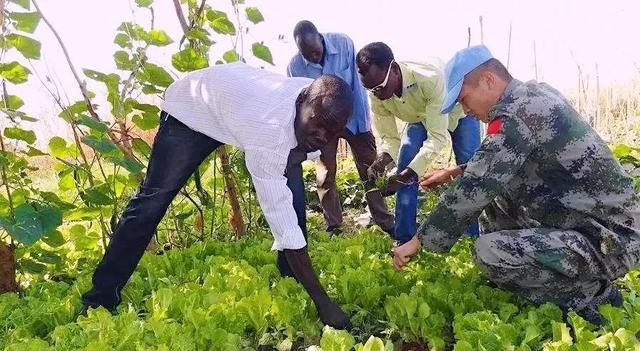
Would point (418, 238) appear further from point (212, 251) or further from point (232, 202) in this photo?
point (232, 202)

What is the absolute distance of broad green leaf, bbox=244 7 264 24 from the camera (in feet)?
13.0

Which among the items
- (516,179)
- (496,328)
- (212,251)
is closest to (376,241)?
(212,251)

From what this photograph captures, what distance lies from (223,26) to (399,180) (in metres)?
1.46

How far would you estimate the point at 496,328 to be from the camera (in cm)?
223

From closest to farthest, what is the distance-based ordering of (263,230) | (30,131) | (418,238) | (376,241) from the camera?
1. (418,238)
2. (30,131)
3. (376,241)
4. (263,230)

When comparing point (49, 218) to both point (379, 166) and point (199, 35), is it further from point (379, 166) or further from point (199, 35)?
point (379, 166)

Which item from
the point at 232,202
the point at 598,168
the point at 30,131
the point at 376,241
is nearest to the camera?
the point at 598,168

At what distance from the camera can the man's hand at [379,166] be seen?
420 centimetres

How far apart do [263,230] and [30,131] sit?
181cm

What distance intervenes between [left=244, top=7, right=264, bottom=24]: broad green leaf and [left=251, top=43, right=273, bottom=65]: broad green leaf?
0.21m

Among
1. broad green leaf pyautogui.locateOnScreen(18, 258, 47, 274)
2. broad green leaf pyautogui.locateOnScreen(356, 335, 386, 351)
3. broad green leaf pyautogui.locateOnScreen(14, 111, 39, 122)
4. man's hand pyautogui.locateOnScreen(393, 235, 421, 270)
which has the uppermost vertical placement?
broad green leaf pyautogui.locateOnScreen(14, 111, 39, 122)

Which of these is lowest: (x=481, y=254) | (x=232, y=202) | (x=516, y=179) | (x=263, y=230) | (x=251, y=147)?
(x=263, y=230)

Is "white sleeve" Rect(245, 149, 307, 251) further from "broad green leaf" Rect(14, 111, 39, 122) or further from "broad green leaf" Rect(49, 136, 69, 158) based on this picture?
"broad green leaf" Rect(49, 136, 69, 158)

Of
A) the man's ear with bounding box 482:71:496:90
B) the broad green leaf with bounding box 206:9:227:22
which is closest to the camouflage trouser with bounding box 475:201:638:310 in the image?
the man's ear with bounding box 482:71:496:90
